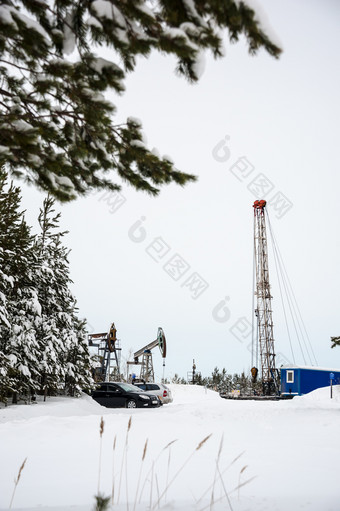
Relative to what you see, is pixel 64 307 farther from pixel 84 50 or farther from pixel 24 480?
pixel 84 50

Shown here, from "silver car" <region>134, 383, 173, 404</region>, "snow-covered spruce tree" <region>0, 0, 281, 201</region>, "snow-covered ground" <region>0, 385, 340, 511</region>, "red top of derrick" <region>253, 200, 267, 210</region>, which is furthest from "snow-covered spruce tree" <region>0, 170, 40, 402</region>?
"red top of derrick" <region>253, 200, 267, 210</region>

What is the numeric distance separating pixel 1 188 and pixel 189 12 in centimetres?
1277

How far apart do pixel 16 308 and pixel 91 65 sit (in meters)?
14.1

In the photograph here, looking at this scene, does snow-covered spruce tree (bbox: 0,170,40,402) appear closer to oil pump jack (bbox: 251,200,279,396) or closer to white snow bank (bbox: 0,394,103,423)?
white snow bank (bbox: 0,394,103,423)

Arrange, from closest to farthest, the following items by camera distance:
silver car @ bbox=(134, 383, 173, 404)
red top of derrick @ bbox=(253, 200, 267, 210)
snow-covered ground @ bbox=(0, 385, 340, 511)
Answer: snow-covered ground @ bbox=(0, 385, 340, 511), silver car @ bbox=(134, 383, 173, 404), red top of derrick @ bbox=(253, 200, 267, 210)

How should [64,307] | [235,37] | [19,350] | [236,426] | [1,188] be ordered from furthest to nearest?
1. [64,307]
2. [19,350]
3. [1,188]
4. [236,426]
5. [235,37]

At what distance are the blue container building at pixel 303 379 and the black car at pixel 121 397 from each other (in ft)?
A: 58.1

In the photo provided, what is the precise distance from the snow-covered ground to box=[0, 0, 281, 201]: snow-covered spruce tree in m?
2.66

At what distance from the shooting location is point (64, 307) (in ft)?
60.0

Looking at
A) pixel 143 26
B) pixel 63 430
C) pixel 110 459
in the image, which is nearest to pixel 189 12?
pixel 143 26

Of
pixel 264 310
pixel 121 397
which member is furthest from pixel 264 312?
pixel 121 397

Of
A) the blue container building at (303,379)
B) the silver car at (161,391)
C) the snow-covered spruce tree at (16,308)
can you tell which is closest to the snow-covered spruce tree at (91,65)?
the snow-covered spruce tree at (16,308)

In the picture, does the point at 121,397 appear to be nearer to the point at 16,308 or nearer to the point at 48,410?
the point at 48,410

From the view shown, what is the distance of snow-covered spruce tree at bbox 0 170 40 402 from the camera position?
1385cm
